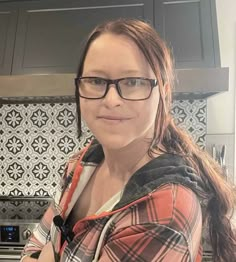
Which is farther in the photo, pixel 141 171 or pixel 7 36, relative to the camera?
pixel 7 36

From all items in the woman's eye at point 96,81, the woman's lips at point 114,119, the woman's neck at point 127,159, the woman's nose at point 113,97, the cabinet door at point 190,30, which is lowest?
the woman's neck at point 127,159

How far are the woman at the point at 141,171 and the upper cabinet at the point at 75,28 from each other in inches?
29.2

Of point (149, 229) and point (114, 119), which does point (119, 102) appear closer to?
point (114, 119)

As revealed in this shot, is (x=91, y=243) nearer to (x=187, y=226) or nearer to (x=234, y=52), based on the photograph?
(x=187, y=226)

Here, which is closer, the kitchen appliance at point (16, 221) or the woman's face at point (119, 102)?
the woman's face at point (119, 102)

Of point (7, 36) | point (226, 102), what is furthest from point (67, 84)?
point (226, 102)

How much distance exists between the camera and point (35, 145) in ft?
5.50

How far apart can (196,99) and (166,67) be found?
1014 millimetres

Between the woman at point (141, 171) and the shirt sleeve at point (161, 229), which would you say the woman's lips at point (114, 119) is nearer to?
the woman at point (141, 171)

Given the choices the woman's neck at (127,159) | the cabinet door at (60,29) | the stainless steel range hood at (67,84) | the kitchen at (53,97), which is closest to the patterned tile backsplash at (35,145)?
the kitchen at (53,97)

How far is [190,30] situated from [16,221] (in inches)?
40.4

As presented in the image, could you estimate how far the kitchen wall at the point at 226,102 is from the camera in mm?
1570

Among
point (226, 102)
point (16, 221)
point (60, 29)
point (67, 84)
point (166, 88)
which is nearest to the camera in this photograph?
point (166, 88)

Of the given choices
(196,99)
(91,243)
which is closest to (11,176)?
(196,99)
